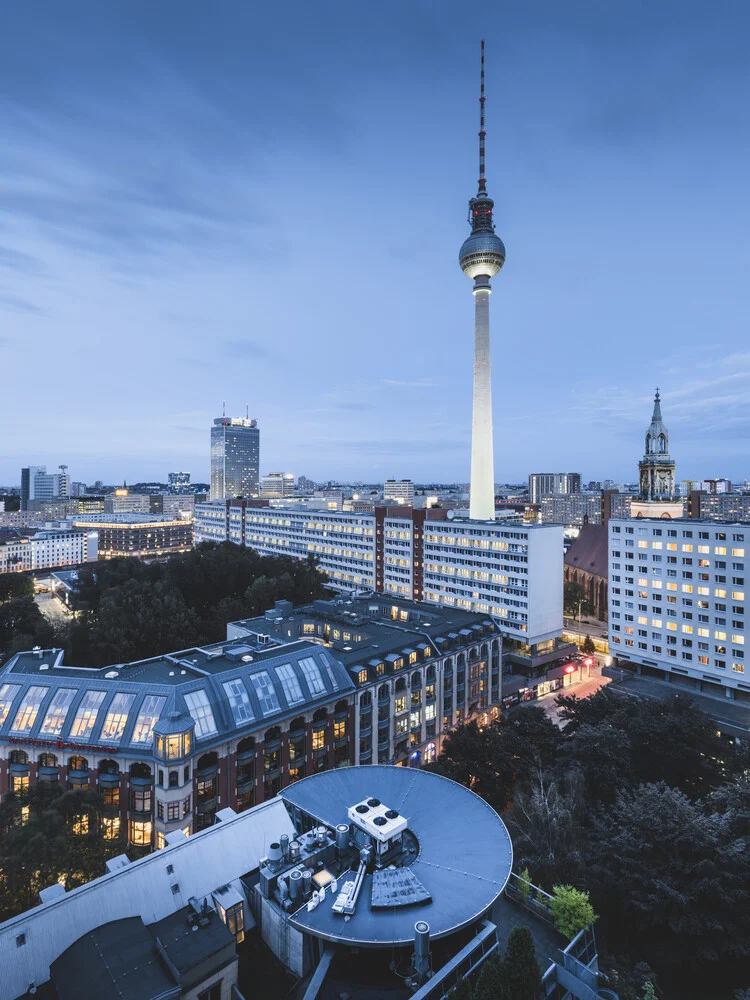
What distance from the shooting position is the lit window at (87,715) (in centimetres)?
4297

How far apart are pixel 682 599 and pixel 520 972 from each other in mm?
73954

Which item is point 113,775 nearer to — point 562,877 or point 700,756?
point 562,877

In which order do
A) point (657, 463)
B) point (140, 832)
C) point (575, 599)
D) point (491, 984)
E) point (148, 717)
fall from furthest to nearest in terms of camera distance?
point (657, 463) → point (575, 599) → point (148, 717) → point (140, 832) → point (491, 984)

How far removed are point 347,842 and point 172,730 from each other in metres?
19.4

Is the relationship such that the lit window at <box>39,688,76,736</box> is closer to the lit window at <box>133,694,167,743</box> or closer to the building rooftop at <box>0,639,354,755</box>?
the building rooftop at <box>0,639,354,755</box>

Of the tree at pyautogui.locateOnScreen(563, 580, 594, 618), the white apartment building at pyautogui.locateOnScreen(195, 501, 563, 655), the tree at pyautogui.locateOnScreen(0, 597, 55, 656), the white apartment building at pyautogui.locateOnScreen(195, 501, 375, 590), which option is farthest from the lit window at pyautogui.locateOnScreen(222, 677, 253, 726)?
the tree at pyautogui.locateOnScreen(563, 580, 594, 618)

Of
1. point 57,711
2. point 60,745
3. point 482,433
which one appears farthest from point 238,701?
point 482,433

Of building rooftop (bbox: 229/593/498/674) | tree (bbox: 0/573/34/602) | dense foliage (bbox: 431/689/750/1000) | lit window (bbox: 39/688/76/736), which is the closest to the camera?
dense foliage (bbox: 431/689/750/1000)

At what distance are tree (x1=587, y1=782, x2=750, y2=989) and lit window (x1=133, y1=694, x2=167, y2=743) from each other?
32.8m

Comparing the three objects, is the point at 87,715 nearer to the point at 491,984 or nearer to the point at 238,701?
the point at 238,701

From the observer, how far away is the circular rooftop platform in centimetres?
2177

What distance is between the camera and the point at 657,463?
152875 millimetres

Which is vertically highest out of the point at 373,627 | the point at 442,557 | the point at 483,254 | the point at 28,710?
the point at 483,254

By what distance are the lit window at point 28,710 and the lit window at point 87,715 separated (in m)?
3.83
